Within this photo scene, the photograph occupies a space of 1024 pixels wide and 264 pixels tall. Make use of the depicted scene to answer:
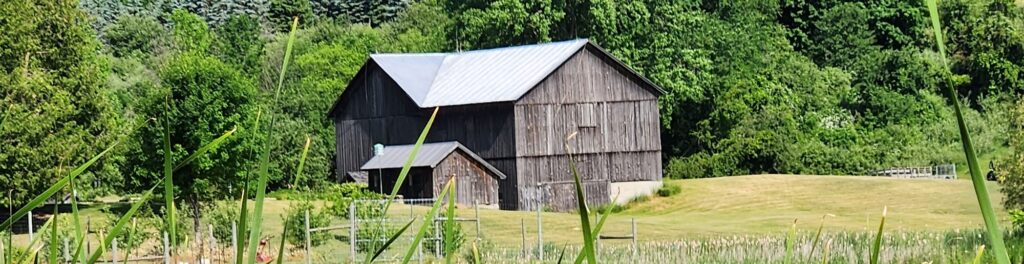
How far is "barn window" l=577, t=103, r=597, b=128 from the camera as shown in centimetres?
4925

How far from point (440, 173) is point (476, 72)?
4.89m

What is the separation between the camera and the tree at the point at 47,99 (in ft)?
131

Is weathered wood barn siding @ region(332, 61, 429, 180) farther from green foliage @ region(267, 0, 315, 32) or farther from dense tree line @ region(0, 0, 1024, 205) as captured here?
green foliage @ region(267, 0, 315, 32)

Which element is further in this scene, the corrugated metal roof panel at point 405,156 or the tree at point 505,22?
the tree at point 505,22

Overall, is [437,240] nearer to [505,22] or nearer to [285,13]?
[505,22]

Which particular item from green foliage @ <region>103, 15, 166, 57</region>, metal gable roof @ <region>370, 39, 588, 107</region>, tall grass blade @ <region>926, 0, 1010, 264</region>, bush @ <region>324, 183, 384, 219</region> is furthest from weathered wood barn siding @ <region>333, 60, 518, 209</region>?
tall grass blade @ <region>926, 0, 1010, 264</region>

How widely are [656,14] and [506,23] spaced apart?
5.36m

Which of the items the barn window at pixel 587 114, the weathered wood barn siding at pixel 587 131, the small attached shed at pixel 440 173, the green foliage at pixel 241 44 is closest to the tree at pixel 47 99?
the small attached shed at pixel 440 173

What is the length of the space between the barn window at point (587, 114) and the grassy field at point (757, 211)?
2892 millimetres

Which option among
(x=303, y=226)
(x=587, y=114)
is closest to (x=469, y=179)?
(x=587, y=114)

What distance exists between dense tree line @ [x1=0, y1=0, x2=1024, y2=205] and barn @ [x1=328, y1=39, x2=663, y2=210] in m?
4.39

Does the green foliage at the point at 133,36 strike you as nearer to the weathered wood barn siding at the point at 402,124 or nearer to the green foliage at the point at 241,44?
the green foliage at the point at 241,44

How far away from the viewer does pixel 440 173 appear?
46.3 meters

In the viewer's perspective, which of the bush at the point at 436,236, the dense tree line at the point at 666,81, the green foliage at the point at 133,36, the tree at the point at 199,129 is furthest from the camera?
the green foliage at the point at 133,36
